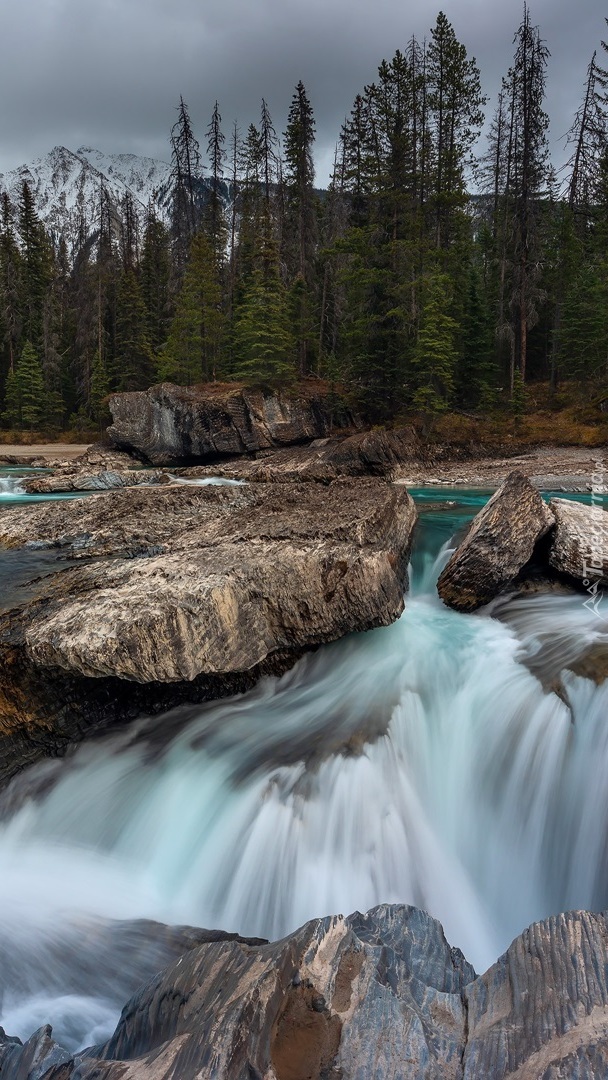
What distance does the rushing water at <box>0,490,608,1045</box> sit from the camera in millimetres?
4152

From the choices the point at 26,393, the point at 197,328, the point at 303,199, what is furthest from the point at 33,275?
the point at 303,199

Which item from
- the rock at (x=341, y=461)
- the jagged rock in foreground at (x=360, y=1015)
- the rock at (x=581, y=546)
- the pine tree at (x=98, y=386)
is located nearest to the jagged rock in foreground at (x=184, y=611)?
the rock at (x=581, y=546)

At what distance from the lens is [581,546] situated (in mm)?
7742

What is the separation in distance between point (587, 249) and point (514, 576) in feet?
121

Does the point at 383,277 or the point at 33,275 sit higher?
the point at 33,275

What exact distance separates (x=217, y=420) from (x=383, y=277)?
11193 mm

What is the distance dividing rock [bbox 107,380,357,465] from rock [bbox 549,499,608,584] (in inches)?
918

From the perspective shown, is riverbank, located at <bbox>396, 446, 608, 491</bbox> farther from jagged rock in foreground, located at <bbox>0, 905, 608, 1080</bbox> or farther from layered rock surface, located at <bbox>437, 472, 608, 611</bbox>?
jagged rock in foreground, located at <bbox>0, 905, 608, 1080</bbox>

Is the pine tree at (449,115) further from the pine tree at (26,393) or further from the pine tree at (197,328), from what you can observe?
the pine tree at (26,393)

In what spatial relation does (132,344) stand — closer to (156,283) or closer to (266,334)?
(156,283)

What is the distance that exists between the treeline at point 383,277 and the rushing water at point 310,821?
23.7m

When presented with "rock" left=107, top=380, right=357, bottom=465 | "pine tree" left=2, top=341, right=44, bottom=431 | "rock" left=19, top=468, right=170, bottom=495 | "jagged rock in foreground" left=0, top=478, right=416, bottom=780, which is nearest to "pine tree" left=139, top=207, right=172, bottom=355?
"pine tree" left=2, top=341, right=44, bottom=431

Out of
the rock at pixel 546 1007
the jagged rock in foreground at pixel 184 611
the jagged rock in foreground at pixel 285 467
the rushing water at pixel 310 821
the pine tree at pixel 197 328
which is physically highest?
the pine tree at pixel 197 328

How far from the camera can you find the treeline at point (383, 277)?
28656 mm
